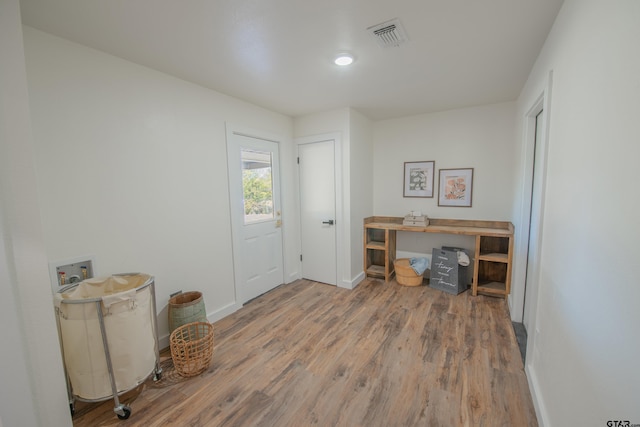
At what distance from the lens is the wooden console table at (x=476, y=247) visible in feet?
10.4

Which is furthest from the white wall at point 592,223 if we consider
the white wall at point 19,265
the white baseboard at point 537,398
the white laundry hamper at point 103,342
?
the white wall at point 19,265

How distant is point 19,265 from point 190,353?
3.92ft

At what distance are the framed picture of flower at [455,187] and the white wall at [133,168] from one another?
2818 millimetres

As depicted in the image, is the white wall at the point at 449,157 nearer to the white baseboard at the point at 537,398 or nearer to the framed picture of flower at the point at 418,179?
the framed picture of flower at the point at 418,179

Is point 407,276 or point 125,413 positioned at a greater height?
point 407,276

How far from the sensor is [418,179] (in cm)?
386

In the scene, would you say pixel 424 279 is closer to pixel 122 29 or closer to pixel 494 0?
pixel 494 0

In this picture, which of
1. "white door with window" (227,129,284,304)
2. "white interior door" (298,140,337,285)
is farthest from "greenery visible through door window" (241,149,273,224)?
"white interior door" (298,140,337,285)

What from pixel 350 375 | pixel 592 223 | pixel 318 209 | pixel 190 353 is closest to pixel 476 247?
pixel 318 209

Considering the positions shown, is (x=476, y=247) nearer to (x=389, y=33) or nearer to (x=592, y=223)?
(x=592, y=223)

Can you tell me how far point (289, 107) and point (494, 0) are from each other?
2.29 meters

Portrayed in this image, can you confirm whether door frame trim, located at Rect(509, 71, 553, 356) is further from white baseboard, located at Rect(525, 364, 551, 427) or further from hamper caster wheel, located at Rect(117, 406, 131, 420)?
hamper caster wheel, located at Rect(117, 406, 131, 420)

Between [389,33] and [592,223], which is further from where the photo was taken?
Result: [389,33]

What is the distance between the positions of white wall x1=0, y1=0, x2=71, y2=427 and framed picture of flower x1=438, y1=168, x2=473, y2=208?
3980 millimetres
